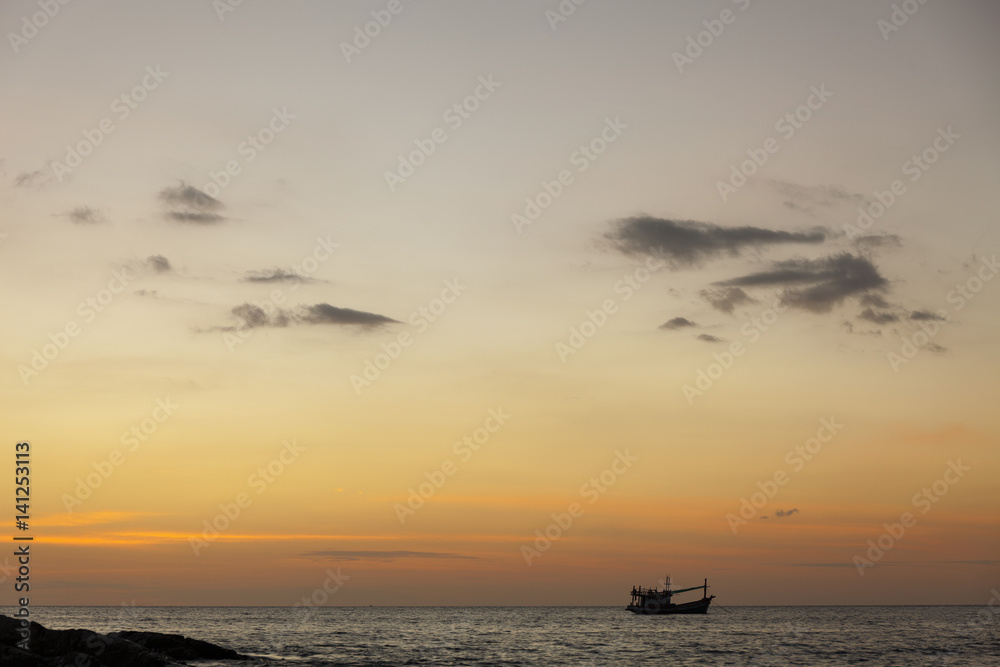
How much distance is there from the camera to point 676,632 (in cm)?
11700

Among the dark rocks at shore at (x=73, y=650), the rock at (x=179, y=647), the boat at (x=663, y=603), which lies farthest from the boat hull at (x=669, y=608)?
the dark rocks at shore at (x=73, y=650)

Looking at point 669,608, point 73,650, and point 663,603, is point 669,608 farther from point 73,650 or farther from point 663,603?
point 73,650

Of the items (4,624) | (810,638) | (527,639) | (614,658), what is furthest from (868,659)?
(4,624)

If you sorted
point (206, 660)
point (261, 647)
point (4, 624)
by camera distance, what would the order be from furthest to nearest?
point (261, 647)
point (206, 660)
point (4, 624)

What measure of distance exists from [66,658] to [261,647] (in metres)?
42.1

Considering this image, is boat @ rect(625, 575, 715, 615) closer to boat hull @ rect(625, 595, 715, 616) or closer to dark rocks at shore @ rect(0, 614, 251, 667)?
boat hull @ rect(625, 595, 715, 616)

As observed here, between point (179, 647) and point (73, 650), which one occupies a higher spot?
point (73, 650)

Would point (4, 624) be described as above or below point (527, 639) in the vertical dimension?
above

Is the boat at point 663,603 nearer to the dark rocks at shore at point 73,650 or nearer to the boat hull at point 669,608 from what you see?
the boat hull at point 669,608

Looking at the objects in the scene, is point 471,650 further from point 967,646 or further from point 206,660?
point 967,646

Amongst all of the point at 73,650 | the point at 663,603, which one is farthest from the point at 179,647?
the point at 663,603

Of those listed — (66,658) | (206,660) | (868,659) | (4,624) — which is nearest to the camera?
(66,658)

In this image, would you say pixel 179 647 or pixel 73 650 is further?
pixel 179 647

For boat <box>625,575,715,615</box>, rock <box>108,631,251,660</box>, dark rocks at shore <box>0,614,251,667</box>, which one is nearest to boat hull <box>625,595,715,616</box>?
boat <box>625,575,715,615</box>
